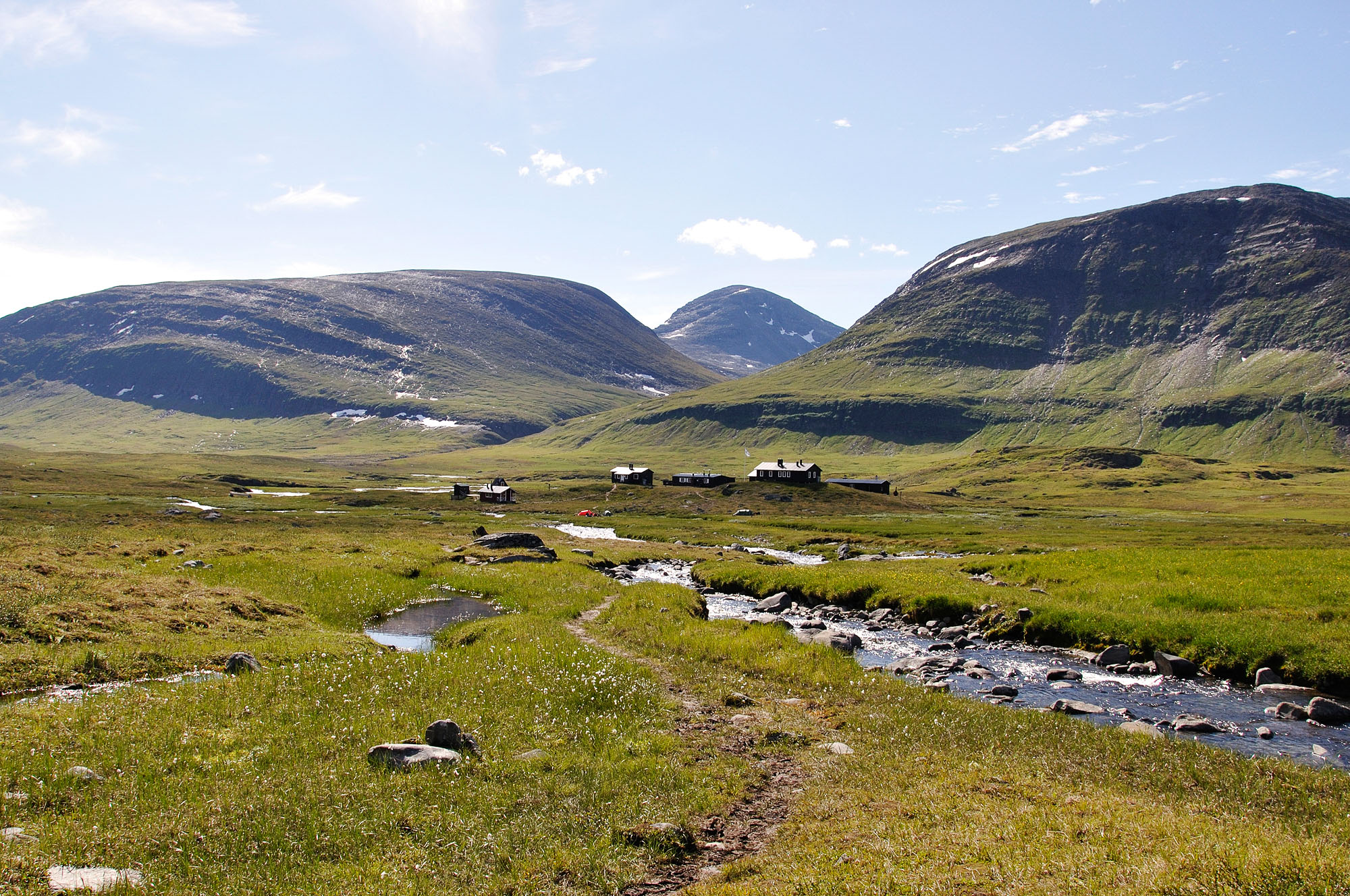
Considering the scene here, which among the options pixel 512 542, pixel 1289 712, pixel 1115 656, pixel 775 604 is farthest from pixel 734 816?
pixel 512 542

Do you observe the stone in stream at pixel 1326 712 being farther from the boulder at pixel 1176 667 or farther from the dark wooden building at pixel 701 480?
the dark wooden building at pixel 701 480

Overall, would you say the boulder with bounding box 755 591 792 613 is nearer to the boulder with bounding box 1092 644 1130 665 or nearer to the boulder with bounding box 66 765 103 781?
the boulder with bounding box 1092 644 1130 665

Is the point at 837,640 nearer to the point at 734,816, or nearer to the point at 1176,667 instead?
the point at 1176,667

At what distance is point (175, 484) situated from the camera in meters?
152

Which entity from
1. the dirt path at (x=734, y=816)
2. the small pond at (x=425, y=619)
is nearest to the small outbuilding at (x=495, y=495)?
the small pond at (x=425, y=619)

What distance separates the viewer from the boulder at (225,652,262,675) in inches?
829

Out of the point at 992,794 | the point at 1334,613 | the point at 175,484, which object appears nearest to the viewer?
the point at 992,794

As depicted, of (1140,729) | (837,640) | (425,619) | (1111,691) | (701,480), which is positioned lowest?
(701,480)

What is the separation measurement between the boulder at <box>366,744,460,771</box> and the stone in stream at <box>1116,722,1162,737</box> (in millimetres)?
17240

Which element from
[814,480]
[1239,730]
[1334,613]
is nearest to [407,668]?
[1239,730]

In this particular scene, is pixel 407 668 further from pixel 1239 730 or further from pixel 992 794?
pixel 1239 730

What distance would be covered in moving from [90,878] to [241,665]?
42.4ft

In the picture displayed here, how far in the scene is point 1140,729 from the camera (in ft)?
64.7

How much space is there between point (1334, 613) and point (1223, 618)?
4.11 metres
